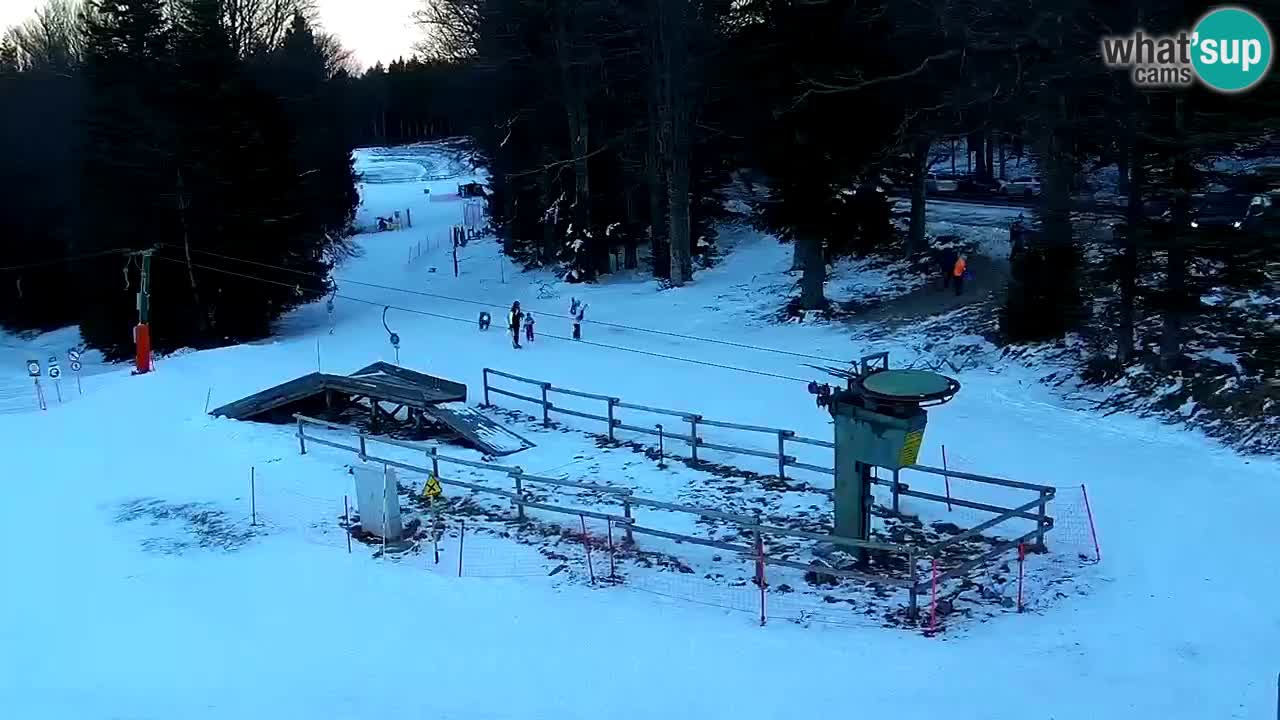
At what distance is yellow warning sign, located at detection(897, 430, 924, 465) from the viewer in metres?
13.0

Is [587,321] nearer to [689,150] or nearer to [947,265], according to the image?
[689,150]

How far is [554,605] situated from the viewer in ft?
43.2

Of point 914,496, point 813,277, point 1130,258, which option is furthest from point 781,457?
point 813,277

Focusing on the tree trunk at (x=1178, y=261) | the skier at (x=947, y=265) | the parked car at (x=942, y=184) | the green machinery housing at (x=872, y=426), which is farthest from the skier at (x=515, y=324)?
the parked car at (x=942, y=184)

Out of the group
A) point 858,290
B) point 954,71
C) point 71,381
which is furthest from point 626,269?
point 71,381

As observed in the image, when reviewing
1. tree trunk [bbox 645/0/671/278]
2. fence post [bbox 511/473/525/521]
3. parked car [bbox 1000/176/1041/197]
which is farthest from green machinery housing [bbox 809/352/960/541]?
parked car [bbox 1000/176/1041/197]

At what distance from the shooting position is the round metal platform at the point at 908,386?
1278 centimetres

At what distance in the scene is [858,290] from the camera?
3344 cm

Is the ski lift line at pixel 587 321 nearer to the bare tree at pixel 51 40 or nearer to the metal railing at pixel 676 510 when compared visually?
the metal railing at pixel 676 510

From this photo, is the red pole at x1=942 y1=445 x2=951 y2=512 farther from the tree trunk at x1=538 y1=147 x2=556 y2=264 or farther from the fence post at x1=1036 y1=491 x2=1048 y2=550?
the tree trunk at x1=538 y1=147 x2=556 y2=264

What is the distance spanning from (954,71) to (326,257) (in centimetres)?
3080

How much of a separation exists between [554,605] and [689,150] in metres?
27.8

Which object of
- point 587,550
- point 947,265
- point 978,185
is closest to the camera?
point 587,550

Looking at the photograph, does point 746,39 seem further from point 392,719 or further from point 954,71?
point 392,719
